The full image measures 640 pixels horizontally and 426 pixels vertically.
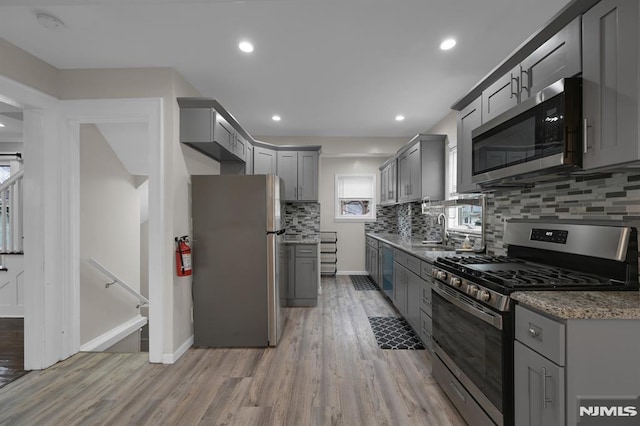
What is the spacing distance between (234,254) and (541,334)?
254cm

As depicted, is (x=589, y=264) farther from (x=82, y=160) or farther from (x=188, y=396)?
(x=82, y=160)

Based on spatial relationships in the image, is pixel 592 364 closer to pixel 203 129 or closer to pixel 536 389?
pixel 536 389

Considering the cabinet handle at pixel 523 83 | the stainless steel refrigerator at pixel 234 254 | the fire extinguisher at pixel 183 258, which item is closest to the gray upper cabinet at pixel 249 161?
the stainless steel refrigerator at pixel 234 254

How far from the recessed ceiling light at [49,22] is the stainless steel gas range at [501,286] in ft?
10.7

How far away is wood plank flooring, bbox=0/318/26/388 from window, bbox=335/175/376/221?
511cm

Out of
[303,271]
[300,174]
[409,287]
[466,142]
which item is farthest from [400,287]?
[300,174]

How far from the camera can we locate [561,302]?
4.02 ft

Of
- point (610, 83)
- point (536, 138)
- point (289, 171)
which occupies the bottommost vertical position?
point (536, 138)

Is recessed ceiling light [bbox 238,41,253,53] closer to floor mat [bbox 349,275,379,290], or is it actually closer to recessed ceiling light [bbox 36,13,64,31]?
recessed ceiling light [bbox 36,13,64,31]

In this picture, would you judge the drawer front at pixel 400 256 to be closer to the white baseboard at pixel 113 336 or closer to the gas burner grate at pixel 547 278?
the gas burner grate at pixel 547 278

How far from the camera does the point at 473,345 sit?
1715 millimetres

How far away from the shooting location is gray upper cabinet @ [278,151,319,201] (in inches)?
192

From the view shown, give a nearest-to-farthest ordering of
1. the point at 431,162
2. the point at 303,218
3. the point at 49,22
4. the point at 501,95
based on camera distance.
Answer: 1. the point at 49,22
2. the point at 501,95
3. the point at 431,162
4. the point at 303,218

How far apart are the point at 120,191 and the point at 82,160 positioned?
0.63m
